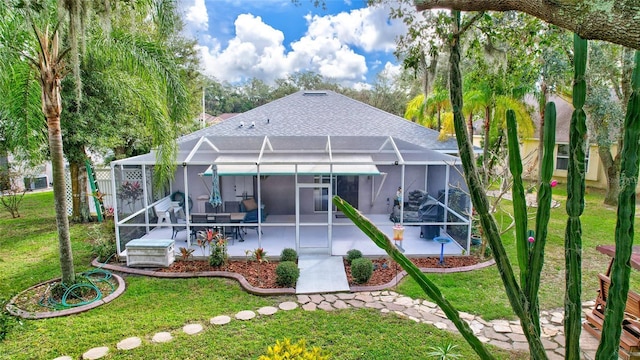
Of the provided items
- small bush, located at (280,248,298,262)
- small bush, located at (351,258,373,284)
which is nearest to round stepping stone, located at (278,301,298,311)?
small bush, located at (351,258,373,284)

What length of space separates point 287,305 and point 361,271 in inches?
81.9

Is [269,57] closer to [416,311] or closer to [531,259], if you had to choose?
[416,311]

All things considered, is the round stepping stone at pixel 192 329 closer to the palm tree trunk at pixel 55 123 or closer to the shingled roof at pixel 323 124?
the palm tree trunk at pixel 55 123

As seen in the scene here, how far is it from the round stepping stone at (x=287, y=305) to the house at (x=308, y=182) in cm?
300

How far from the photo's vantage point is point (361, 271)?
8906mm

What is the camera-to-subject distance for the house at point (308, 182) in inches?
456

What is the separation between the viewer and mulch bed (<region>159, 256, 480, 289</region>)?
30.1ft

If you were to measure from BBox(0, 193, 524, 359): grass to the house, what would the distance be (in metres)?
2.65

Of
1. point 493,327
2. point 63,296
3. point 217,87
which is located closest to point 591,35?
point 493,327

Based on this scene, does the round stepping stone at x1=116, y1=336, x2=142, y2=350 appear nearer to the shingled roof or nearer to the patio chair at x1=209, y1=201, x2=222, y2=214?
the patio chair at x1=209, y1=201, x2=222, y2=214

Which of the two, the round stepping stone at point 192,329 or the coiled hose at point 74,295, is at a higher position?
the coiled hose at point 74,295

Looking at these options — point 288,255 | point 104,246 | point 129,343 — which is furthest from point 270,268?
point 104,246

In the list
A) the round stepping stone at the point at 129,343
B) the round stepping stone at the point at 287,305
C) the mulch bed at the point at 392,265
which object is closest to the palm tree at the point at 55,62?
the round stepping stone at the point at 129,343

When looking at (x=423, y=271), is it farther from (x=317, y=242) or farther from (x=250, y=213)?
(x=250, y=213)
